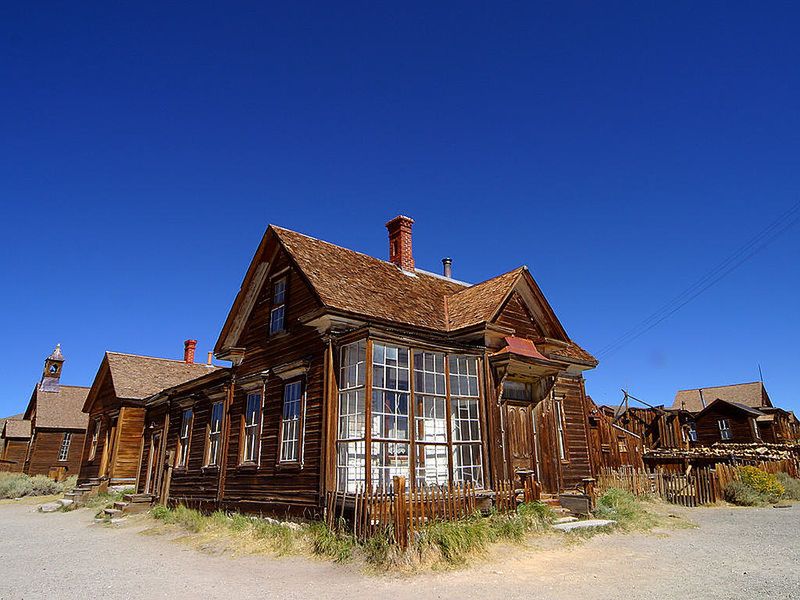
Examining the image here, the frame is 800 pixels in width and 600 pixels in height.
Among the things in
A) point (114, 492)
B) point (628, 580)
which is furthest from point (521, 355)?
point (114, 492)

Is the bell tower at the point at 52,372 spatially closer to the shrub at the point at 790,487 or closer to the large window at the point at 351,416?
the large window at the point at 351,416

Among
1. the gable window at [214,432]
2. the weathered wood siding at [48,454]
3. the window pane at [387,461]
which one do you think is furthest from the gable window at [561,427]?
the weathered wood siding at [48,454]

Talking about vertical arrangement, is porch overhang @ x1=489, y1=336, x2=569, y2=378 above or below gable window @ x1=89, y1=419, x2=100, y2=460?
above

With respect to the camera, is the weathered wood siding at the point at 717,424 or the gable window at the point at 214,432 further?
the weathered wood siding at the point at 717,424

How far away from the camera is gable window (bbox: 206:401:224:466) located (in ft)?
56.5

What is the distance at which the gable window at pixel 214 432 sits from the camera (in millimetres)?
17219

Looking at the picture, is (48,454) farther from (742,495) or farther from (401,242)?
(742,495)

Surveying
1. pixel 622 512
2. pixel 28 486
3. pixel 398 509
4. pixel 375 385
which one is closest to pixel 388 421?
pixel 375 385

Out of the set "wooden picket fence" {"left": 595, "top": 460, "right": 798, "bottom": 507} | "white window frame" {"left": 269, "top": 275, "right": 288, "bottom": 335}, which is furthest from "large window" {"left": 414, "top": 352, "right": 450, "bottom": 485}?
"wooden picket fence" {"left": 595, "top": 460, "right": 798, "bottom": 507}

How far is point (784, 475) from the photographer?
22141mm

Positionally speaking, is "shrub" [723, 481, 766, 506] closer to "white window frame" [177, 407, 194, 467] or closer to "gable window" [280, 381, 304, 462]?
"gable window" [280, 381, 304, 462]

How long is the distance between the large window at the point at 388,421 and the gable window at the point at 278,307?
3.40m

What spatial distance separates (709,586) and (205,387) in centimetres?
1570

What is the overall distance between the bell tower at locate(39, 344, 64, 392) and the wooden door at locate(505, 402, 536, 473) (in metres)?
39.0
